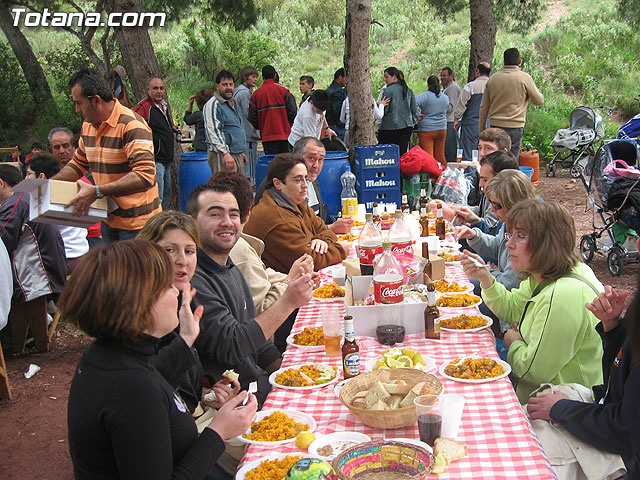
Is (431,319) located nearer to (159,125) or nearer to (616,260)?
(616,260)

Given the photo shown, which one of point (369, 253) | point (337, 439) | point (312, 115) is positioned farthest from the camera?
point (312, 115)

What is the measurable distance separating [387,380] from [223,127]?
6.70 m

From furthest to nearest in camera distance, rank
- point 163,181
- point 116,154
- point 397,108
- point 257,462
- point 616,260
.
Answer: point 397,108, point 163,181, point 616,260, point 116,154, point 257,462

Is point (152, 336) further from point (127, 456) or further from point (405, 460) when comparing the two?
point (405, 460)

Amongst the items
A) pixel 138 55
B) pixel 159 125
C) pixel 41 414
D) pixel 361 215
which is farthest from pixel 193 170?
pixel 41 414

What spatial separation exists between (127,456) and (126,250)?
55 centimetres

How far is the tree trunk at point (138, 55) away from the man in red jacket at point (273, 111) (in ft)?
5.31

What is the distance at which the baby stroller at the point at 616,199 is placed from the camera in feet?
19.7

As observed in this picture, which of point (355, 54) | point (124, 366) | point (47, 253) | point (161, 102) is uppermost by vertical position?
point (355, 54)

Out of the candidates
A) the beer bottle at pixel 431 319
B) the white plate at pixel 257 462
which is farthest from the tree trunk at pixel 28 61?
the white plate at pixel 257 462

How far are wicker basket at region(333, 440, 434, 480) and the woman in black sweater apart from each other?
436 mm

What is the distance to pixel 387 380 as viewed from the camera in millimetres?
2223

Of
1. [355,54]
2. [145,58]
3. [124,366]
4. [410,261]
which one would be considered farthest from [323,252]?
[145,58]

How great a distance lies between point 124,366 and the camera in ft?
5.33
